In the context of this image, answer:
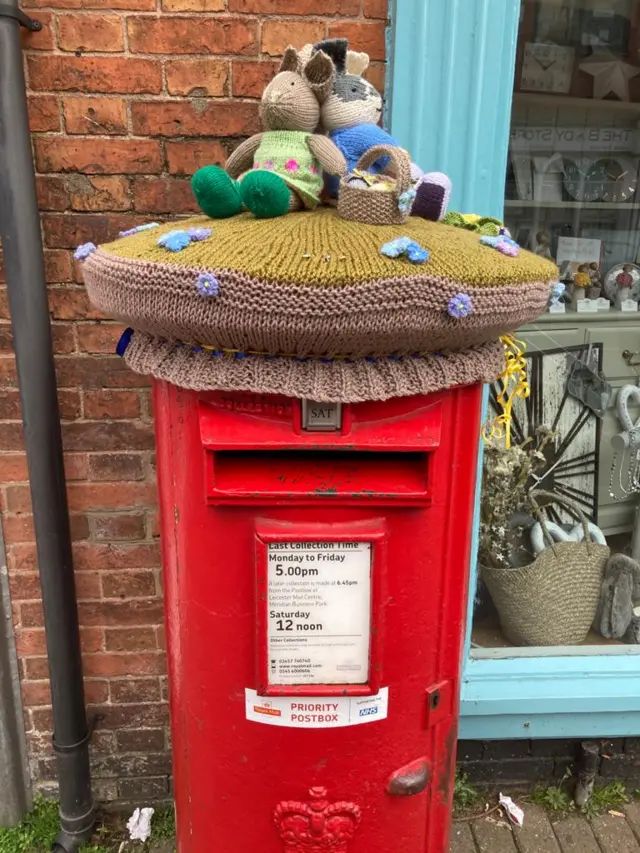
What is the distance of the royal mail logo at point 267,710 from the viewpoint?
1.34 metres

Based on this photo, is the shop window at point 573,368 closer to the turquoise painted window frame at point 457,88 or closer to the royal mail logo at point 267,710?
the turquoise painted window frame at point 457,88

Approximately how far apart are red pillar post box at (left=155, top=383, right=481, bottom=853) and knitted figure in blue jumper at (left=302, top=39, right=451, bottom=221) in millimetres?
416

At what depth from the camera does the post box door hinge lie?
4.58 ft

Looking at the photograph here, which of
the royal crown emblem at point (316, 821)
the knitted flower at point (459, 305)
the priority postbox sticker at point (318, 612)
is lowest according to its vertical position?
the royal crown emblem at point (316, 821)

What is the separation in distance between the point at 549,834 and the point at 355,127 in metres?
→ 2.18

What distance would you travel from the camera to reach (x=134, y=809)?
2303 mm

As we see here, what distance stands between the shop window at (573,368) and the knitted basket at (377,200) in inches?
50.9

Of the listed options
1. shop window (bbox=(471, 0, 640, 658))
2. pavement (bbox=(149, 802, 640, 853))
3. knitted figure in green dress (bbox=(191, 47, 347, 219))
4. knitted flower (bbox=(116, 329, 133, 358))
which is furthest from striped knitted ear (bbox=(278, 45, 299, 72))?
pavement (bbox=(149, 802, 640, 853))

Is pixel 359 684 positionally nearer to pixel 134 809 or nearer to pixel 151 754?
pixel 151 754

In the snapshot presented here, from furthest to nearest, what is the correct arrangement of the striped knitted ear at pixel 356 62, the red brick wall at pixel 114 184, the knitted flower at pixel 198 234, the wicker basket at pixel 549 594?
the wicker basket at pixel 549 594
the red brick wall at pixel 114 184
the striped knitted ear at pixel 356 62
the knitted flower at pixel 198 234

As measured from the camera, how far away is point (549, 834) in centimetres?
224

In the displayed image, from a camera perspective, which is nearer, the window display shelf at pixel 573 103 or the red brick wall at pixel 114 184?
the red brick wall at pixel 114 184

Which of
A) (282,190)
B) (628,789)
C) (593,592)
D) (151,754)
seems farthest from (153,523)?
(628,789)

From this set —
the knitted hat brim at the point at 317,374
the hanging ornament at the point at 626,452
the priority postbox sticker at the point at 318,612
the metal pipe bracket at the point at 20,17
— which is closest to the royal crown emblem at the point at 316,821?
the priority postbox sticker at the point at 318,612
